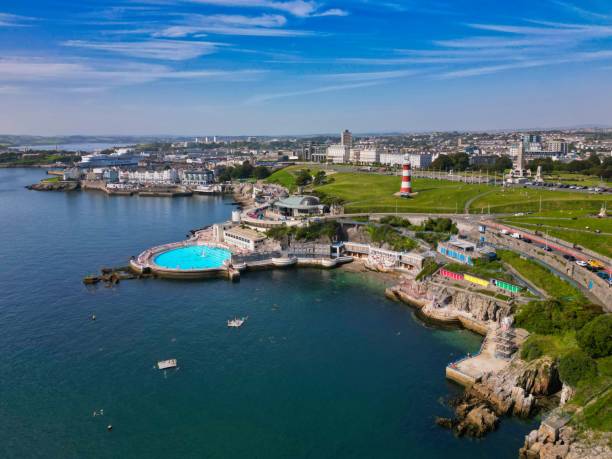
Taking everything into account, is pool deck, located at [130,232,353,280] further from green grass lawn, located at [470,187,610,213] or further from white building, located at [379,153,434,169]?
white building, located at [379,153,434,169]

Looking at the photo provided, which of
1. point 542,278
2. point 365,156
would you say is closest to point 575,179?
point 542,278

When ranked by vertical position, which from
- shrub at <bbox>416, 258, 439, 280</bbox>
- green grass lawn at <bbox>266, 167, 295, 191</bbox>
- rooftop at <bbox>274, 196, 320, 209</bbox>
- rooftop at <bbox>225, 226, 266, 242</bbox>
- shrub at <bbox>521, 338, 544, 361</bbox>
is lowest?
shrub at <bbox>521, 338, 544, 361</bbox>

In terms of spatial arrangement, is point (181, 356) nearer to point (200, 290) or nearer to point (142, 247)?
point (200, 290)

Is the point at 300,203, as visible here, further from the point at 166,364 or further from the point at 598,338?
the point at 598,338

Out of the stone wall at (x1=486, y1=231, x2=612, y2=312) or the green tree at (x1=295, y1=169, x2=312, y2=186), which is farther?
the green tree at (x1=295, y1=169, x2=312, y2=186)

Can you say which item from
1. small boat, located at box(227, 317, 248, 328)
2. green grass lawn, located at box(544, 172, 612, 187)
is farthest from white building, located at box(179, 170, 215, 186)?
small boat, located at box(227, 317, 248, 328)
